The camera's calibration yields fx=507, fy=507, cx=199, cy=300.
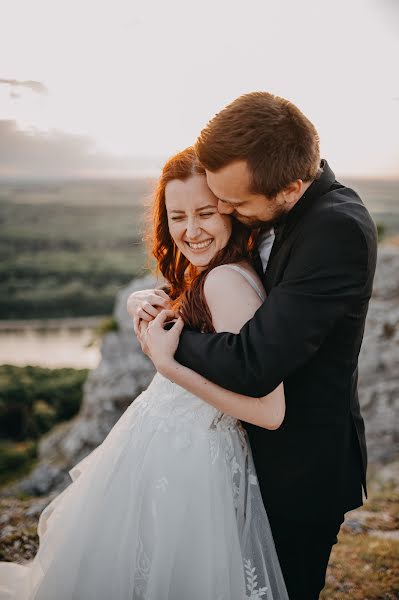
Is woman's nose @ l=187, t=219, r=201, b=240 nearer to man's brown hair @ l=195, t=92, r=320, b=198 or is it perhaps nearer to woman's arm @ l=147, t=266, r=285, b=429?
woman's arm @ l=147, t=266, r=285, b=429

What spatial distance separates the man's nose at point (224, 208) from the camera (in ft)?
7.43

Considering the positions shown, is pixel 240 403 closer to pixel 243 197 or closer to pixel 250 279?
pixel 250 279

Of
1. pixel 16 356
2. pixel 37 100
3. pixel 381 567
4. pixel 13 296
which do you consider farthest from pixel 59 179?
pixel 381 567

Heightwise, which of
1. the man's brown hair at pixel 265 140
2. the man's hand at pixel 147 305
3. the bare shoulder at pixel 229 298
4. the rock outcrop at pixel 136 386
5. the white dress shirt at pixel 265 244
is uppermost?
the man's brown hair at pixel 265 140

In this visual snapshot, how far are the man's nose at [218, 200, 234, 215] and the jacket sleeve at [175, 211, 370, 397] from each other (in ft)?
1.44

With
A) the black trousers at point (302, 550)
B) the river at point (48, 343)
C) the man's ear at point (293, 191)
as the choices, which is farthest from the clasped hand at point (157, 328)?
the river at point (48, 343)

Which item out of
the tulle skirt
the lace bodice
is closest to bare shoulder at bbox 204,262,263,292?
the lace bodice

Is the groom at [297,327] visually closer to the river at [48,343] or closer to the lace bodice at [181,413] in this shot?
the lace bodice at [181,413]

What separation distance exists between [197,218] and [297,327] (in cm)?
87

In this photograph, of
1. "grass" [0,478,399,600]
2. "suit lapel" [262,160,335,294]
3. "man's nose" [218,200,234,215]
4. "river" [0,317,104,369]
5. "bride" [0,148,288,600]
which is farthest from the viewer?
"river" [0,317,104,369]

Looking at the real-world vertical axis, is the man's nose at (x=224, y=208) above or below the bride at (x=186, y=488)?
above

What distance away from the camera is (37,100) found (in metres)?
10.2

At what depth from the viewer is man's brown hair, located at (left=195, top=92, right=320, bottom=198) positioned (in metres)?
1.91

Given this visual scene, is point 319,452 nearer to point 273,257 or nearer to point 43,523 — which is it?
point 273,257
